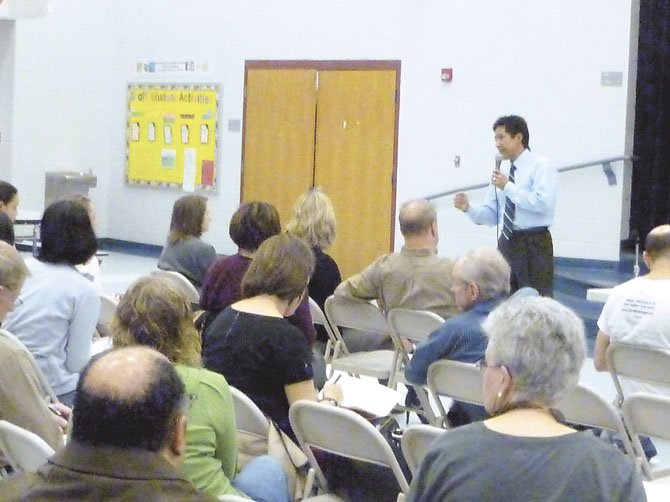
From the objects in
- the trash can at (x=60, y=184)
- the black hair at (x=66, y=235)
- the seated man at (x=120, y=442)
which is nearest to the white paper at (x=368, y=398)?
the black hair at (x=66, y=235)

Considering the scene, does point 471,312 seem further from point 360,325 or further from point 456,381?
point 360,325

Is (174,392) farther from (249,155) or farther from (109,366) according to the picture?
(249,155)

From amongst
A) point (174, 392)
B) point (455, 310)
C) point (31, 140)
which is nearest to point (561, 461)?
point (174, 392)

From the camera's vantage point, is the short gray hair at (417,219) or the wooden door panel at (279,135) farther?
the wooden door panel at (279,135)

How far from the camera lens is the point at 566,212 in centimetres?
823

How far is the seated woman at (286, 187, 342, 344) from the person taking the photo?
16.9 feet

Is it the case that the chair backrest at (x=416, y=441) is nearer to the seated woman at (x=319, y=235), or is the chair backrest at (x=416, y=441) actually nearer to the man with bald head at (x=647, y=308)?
the man with bald head at (x=647, y=308)

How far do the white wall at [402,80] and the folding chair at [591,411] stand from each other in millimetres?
4835

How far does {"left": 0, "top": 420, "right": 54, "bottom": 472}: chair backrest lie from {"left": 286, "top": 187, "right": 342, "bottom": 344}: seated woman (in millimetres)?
2585

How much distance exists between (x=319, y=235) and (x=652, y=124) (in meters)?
4.22

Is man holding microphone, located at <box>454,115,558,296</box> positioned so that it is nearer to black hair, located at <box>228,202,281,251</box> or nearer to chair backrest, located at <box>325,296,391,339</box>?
chair backrest, located at <box>325,296,391,339</box>

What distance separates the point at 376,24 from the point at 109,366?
26.4 feet

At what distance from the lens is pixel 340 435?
2.82 meters

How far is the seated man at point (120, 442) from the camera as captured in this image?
1513 mm
